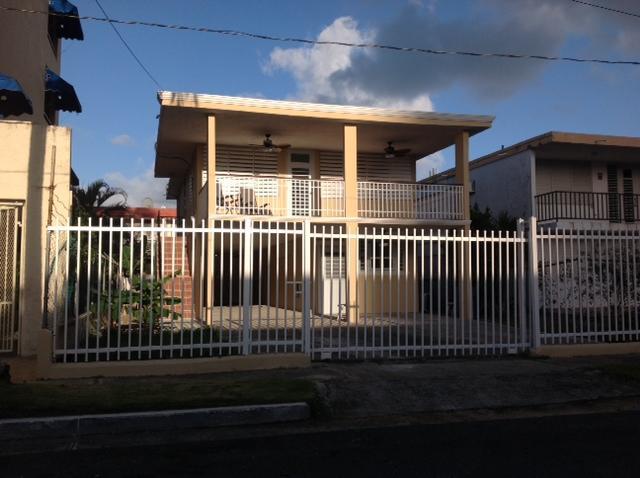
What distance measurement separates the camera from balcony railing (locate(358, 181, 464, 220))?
1792 cm

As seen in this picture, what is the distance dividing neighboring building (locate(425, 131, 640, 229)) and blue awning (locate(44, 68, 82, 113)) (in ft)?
43.9

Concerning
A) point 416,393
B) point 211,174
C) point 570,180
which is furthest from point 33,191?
point 570,180

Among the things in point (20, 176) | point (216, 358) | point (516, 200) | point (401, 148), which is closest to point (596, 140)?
point (516, 200)

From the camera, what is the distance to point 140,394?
23.1 feet

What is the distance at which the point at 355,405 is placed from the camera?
7.11 m

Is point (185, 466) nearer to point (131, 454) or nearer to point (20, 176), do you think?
point (131, 454)

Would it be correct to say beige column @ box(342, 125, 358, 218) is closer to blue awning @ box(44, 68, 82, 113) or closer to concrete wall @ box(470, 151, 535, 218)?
concrete wall @ box(470, 151, 535, 218)

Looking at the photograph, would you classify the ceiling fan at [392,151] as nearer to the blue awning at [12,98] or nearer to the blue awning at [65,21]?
the blue awning at [65,21]

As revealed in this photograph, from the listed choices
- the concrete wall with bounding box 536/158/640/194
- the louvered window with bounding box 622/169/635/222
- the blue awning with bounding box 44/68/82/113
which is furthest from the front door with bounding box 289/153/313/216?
the louvered window with bounding box 622/169/635/222

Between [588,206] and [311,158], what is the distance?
913 cm

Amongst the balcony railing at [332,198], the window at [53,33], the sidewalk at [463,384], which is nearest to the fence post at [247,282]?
the sidewalk at [463,384]

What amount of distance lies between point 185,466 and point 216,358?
11.4ft

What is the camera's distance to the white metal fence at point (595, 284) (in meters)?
Answer: 10.1

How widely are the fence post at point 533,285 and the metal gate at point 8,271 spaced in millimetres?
7425
